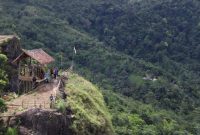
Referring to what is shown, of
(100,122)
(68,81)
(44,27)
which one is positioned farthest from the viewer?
(44,27)

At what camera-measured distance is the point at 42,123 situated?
20891 mm

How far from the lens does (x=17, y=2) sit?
10912 cm

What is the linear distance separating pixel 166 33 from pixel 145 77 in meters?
22.3

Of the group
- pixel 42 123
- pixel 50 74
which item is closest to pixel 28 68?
pixel 50 74

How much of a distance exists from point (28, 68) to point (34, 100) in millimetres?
4458

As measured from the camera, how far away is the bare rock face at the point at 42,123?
2072 centimetres

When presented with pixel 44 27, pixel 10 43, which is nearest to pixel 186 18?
pixel 44 27

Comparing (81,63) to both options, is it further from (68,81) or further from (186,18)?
(68,81)

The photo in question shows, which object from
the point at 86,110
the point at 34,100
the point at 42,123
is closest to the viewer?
the point at 42,123

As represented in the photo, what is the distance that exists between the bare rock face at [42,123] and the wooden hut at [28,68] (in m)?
5.49

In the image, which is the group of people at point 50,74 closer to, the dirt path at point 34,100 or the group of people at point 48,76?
the group of people at point 48,76

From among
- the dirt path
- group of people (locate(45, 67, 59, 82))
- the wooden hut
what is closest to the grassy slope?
group of people (locate(45, 67, 59, 82))

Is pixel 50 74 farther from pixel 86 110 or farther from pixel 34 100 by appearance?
pixel 86 110

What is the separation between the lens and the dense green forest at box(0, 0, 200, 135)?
236 ft
